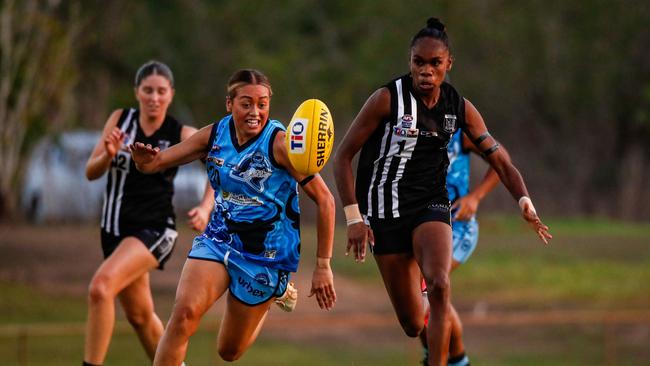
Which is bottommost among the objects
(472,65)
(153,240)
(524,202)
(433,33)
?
(153,240)

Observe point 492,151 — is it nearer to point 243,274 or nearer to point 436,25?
point 436,25

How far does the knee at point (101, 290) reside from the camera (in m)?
9.62

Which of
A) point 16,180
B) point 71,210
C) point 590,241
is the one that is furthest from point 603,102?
point 16,180

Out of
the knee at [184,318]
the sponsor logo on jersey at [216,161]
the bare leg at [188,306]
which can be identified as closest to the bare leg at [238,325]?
the bare leg at [188,306]

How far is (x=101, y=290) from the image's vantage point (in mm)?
9617

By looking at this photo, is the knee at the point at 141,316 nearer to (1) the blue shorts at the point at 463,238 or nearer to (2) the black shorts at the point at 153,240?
(2) the black shorts at the point at 153,240

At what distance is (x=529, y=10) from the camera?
52.1 meters

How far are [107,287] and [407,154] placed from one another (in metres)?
2.54

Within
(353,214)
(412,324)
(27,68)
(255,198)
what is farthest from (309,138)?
(27,68)

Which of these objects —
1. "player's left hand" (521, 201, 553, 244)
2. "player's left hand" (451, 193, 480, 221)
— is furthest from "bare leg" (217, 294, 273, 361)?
"player's left hand" (451, 193, 480, 221)

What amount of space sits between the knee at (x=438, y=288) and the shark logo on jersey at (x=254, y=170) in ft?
4.07

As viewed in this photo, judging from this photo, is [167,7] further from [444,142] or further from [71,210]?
[444,142]

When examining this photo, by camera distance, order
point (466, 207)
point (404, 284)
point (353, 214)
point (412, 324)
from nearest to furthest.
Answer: point (353, 214) < point (404, 284) < point (412, 324) < point (466, 207)

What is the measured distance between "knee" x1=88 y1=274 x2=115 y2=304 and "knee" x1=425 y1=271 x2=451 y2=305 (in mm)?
2600
